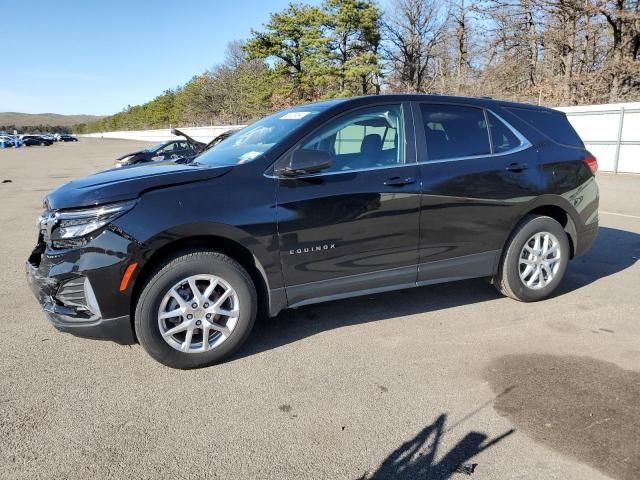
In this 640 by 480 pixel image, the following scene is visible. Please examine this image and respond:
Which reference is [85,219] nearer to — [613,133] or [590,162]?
[590,162]

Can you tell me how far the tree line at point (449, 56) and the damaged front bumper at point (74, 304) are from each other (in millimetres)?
24521

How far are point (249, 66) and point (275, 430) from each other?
59.9 m

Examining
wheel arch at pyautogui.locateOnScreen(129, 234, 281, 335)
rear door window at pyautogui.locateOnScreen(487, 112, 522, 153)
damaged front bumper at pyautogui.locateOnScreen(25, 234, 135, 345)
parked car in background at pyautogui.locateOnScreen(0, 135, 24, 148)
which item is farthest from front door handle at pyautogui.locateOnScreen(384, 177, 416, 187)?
parked car in background at pyautogui.locateOnScreen(0, 135, 24, 148)

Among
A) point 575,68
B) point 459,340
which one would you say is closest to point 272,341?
point 459,340

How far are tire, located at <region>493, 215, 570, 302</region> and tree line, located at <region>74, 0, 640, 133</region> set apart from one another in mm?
21229

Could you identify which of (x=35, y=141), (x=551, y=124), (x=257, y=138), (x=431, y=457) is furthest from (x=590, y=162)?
(x=35, y=141)

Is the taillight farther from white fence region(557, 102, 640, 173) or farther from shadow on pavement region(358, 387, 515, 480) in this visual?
white fence region(557, 102, 640, 173)

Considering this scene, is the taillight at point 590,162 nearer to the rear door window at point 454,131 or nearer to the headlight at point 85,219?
the rear door window at point 454,131

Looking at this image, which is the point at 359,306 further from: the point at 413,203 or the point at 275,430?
the point at 275,430

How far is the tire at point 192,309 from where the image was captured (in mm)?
3199

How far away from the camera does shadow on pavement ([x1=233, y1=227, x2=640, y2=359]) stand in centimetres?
394

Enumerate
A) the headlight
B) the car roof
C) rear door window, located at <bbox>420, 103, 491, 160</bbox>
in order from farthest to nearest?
rear door window, located at <bbox>420, 103, 491, 160</bbox> < the car roof < the headlight

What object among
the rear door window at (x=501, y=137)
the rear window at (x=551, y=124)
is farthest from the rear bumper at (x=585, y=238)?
the rear door window at (x=501, y=137)

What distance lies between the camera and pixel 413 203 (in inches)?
151
